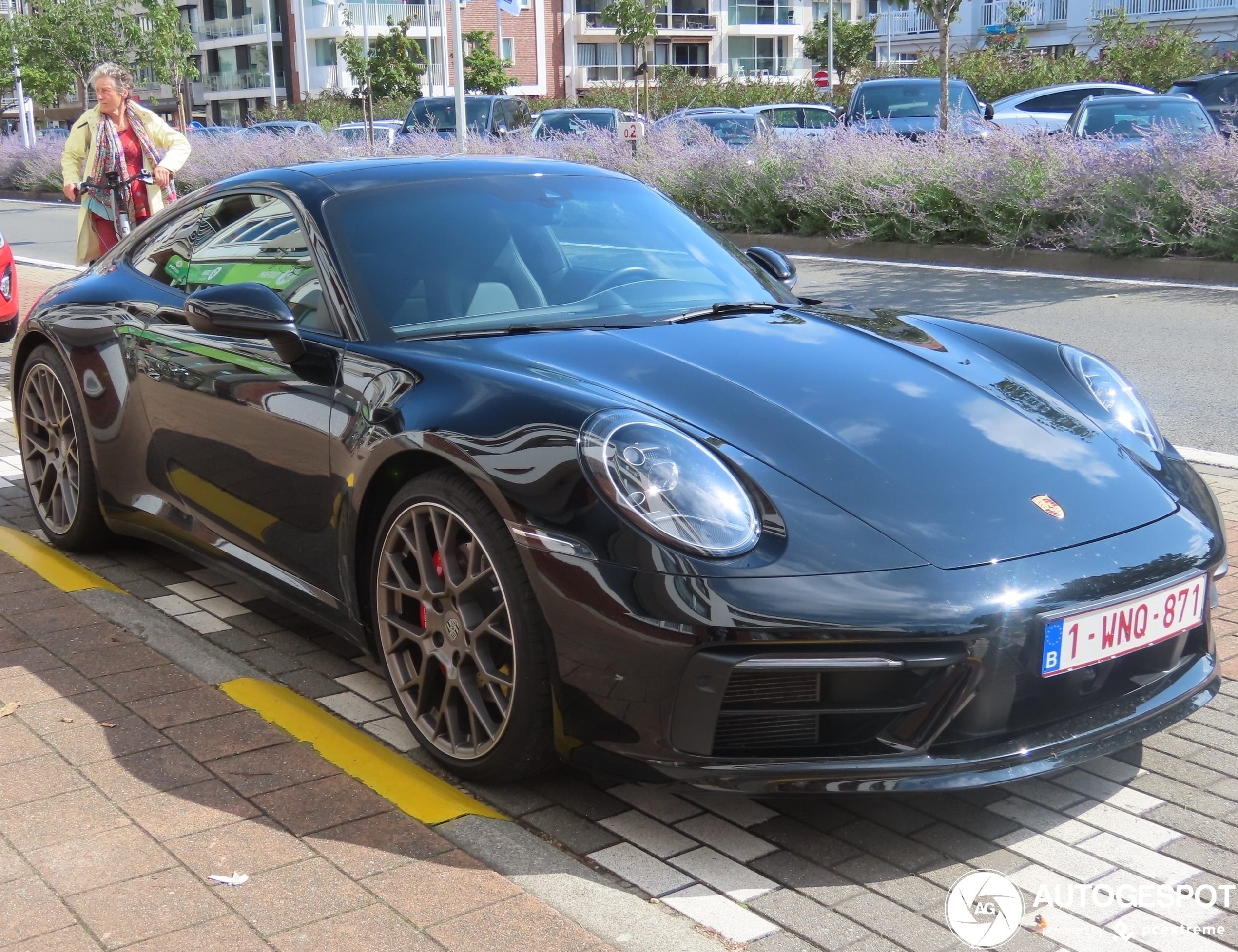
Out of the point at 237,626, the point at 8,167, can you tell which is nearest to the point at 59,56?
the point at 8,167

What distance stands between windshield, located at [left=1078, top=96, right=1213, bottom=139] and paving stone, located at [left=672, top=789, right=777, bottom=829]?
43.4 ft

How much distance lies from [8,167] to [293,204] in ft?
109

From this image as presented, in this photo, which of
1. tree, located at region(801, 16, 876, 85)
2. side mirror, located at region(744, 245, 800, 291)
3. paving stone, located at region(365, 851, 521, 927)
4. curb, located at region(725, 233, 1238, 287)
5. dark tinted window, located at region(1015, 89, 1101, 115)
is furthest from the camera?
tree, located at region(801, 16, 876, 85)

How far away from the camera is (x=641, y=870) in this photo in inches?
110

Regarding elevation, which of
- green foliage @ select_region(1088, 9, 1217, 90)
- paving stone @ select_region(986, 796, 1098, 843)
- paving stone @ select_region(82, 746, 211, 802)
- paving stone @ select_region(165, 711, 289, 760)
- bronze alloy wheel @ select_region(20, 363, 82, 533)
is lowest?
paving stone @ select_region(986, 796, 1098, 843)

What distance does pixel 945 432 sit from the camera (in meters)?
3.17

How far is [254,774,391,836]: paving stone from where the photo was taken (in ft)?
9.74

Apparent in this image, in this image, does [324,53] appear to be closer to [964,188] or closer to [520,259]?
[964,188]

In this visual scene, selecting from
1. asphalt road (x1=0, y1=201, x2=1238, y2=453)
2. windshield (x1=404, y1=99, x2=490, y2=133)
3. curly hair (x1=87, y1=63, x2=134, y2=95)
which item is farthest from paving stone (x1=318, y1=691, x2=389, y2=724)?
windshield (x1=404, y1=99, x2=490, y2=133)

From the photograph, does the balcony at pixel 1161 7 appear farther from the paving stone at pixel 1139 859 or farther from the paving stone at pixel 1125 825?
the paving stone at pixel 1139 859

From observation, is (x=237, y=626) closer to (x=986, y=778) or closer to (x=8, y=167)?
(x=986, y=778)

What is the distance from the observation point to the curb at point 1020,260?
38.1 ft

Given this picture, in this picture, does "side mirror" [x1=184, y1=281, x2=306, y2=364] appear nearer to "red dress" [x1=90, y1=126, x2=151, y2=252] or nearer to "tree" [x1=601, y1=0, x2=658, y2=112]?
"red dress" [x1=90, y1=126, x2=151, y2=252]

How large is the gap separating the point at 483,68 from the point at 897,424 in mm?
61585
